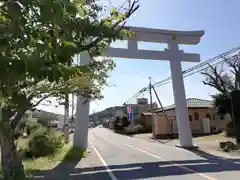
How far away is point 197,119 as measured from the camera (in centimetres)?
3856

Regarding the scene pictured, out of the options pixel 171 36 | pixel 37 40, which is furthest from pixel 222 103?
pixel 37 40

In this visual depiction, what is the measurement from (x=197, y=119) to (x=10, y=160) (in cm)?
3266

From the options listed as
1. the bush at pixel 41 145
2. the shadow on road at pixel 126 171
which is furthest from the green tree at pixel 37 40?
the bush at pixel 41 145

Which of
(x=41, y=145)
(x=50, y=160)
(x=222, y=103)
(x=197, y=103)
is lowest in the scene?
(x=50, y=160)

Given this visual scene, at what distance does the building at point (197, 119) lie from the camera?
33344 millimetres

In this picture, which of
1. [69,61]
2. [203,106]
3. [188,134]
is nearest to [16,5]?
[69,61]

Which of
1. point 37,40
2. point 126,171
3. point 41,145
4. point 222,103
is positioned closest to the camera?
point 37,40

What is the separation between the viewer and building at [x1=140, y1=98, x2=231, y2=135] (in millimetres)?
33344

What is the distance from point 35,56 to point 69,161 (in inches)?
482

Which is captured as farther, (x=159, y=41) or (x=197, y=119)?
(x=197, y=119)

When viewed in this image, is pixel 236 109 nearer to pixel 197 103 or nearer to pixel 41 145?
pixel 41 145

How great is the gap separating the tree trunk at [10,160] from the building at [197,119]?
81.0ft

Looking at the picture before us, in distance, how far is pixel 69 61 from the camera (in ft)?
11.6

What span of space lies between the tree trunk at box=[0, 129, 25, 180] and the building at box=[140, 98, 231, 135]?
81.0 ft
